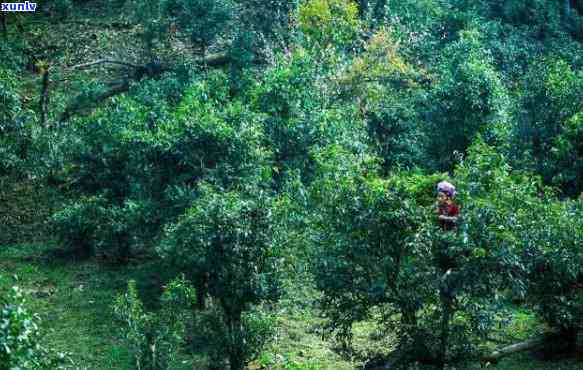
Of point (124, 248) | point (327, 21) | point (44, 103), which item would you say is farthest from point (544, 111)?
point (44, 103)

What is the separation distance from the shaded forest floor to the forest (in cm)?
6

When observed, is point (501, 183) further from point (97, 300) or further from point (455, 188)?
point (97, 300)

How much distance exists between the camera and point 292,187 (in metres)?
15.9

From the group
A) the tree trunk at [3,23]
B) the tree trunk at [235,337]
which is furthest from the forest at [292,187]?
the tree trunk at [3,23]

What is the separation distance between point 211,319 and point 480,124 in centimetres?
914

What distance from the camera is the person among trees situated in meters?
10.8

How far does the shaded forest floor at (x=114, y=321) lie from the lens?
13.9 metres

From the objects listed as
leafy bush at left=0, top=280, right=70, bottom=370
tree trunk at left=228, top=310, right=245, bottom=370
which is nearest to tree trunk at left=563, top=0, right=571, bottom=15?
A: tree trunk at left=228, top=310, right=245, bottom=370

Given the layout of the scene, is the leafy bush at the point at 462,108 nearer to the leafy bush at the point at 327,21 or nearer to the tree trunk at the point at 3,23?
the leafy bush at the point at 327,21

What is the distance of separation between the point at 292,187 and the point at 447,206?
5386 mm

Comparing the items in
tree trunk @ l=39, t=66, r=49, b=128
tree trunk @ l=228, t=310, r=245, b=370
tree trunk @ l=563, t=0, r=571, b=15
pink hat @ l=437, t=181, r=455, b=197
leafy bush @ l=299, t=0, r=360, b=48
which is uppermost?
tree trunk @ l=563, t=0, r=571, b=15

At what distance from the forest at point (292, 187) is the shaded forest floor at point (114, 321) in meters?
0.06

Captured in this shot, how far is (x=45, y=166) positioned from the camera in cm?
1961
